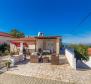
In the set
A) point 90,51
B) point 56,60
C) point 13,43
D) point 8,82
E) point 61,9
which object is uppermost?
point 61,9

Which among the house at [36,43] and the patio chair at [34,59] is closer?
the patio chair at [34,59]

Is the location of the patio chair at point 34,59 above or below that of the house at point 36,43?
below

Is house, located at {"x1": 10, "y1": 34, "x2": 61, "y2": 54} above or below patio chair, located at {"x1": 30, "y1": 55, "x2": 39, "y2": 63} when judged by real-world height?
above

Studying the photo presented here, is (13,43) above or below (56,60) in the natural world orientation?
above

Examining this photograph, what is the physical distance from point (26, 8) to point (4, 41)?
1132 centimetres

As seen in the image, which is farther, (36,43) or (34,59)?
(36,43)

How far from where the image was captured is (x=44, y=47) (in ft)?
72.7

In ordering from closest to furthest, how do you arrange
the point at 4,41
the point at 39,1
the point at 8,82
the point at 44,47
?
the point at 8,82 → the point at 39,1 → the point at 44,47 → the point at 4,41

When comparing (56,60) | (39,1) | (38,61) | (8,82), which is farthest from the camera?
(39,1)

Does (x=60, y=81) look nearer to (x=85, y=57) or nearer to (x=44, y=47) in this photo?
(x=85, y=57)

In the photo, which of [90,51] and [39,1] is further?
[39,1]

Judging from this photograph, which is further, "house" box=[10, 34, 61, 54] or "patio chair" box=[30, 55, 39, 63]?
"house" box=[10, 34, 61, 54]

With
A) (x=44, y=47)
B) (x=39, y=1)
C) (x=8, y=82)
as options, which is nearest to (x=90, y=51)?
(x=44, y=47)

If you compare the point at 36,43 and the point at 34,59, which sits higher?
the point at 36,43
